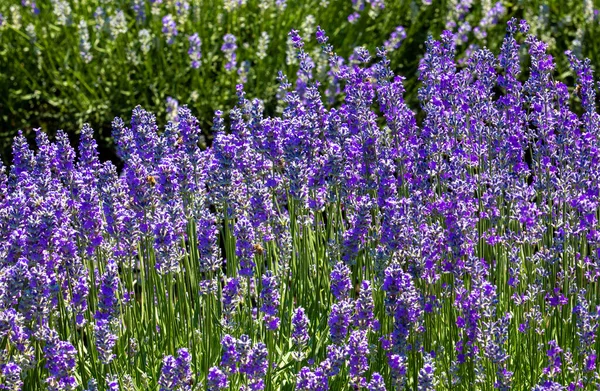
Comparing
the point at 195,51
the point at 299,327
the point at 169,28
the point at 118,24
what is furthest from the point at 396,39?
the point at 299,327

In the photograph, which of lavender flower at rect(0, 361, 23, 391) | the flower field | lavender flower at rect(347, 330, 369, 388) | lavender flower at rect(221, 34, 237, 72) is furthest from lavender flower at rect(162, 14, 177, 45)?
lavender flower at rect(347, 330, 369, 388)

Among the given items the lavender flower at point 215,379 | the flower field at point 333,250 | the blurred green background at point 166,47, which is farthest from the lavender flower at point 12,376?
the blurred green background at point 166,47

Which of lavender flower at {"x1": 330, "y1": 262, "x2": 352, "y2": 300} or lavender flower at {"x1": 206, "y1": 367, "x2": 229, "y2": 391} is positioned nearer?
lavender flower at {"x1": 206, "y1": 367, "x2": 229, "y2": 391}

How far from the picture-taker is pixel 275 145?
361 cm

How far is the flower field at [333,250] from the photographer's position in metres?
2.84

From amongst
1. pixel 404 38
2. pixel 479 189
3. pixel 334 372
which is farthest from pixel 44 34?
pixel 334 372

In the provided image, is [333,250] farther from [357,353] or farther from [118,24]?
[118,24]

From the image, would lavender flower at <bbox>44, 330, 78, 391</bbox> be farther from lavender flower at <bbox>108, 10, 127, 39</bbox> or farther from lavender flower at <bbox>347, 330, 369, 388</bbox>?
lavender flower at <bbox>108, 10, 127, 39</bbox>

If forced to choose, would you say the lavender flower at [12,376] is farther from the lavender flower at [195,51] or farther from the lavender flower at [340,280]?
the lavender flower at [195,51]

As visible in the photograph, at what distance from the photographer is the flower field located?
2838 millimetres

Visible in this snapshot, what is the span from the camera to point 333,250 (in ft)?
11.2

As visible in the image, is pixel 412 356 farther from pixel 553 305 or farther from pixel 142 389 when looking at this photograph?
pixel 142 389

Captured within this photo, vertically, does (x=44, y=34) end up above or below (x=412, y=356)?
above

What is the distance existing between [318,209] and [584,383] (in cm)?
111
